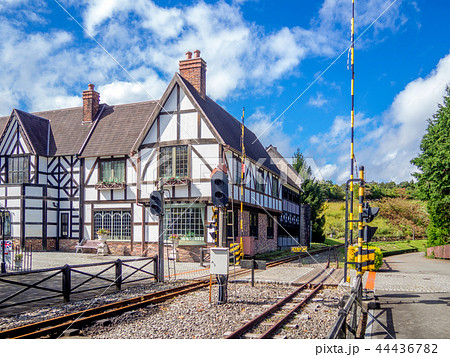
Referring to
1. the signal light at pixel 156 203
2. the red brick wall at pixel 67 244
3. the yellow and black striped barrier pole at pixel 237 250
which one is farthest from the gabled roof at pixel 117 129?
the signal light at pixel 156 203

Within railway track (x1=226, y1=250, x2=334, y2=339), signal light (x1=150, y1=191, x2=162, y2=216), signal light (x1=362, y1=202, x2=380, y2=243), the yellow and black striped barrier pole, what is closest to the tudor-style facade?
the yellow and black striped barrier pole

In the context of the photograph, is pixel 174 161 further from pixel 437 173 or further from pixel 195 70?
pixel 437 173

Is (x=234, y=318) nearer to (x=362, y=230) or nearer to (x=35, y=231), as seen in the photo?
(x=362, y=230)

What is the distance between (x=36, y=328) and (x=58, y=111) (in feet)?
78.8

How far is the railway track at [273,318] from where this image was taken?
23.6 ft

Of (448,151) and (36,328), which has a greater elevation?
(448,151)

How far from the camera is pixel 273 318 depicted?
865 centimetres

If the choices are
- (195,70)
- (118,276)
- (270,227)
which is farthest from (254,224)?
(118,276)

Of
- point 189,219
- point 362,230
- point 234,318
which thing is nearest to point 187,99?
point 189,219

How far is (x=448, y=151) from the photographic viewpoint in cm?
2412

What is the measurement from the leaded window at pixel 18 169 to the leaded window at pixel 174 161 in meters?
9.35

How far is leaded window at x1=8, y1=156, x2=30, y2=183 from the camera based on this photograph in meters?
25.4

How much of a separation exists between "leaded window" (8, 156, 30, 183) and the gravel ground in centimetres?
1808

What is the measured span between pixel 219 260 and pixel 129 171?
14034mm
